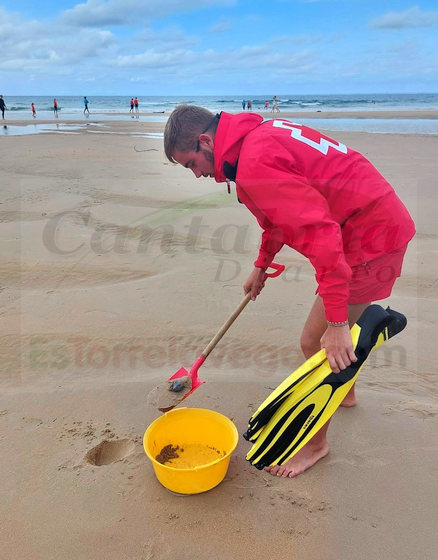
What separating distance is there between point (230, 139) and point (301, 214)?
0.45 metres

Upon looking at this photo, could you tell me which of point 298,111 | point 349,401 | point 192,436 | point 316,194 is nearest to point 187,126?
point 316,194

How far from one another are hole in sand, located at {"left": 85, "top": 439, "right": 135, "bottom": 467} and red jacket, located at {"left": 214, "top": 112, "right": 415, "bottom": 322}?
1.36 metres

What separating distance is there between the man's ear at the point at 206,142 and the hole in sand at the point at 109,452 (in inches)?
63.2

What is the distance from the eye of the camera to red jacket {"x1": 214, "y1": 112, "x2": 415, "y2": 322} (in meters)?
1.70

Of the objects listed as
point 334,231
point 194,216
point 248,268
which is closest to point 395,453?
point 334,231

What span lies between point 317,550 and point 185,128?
1846 millimetres

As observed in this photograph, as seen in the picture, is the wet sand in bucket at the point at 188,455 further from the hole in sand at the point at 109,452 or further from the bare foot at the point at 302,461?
the bare foot at the point at 302,461

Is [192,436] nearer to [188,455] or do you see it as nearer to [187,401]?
[188,455]

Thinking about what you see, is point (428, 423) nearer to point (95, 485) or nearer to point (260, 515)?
point (260, 515)

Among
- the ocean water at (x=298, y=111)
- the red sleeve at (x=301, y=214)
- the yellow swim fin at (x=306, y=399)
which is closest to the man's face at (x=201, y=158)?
the red sleeve at (x=301, y=214)

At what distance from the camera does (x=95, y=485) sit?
220 cm

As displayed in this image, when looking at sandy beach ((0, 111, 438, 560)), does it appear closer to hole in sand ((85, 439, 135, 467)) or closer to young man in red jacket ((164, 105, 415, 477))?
hole in sand ((85, 439, 135, 467))

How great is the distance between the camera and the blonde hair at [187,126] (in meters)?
1.93

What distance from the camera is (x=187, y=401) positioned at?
113 inches
